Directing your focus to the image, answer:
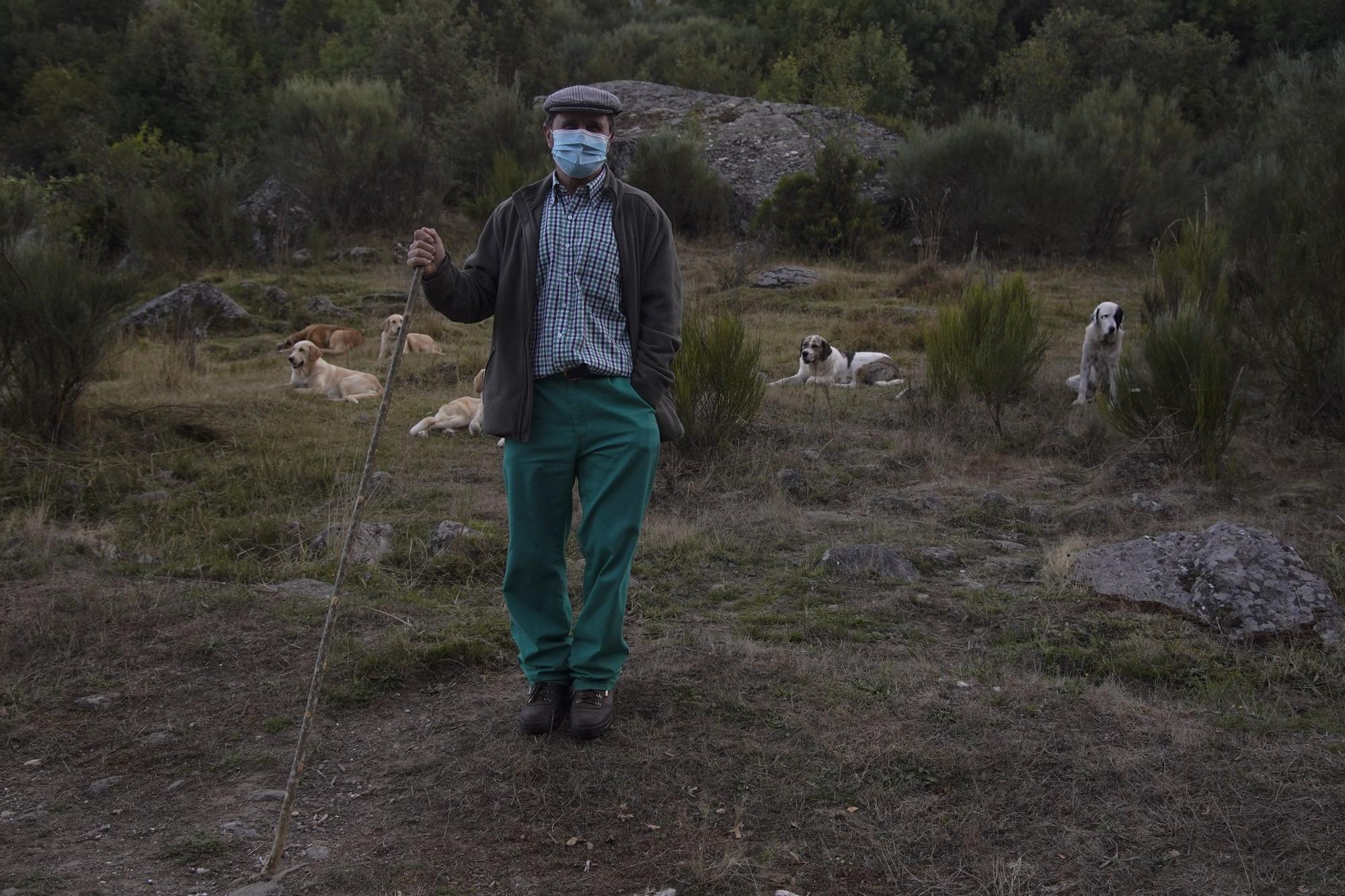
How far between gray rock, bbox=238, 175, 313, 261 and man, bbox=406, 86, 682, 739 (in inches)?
527

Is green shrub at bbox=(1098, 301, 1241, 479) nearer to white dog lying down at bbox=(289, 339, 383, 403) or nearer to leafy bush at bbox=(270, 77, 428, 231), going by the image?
white dog lying down at bbox=(289, 339, 383, 403)

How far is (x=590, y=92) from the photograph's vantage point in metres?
3.27

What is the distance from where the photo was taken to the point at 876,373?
10086mm

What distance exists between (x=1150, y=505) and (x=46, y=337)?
251 inches

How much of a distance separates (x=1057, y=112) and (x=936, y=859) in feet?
61.7

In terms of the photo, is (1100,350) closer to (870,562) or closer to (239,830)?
(870,562)

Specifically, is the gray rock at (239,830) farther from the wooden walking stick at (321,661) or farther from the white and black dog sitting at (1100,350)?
the white and black dog sitting at (1100,350)

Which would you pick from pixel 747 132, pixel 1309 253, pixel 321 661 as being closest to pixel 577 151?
pixel 321 661

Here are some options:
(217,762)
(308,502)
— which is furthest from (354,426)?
(217,762)

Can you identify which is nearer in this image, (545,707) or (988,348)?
(545,707)

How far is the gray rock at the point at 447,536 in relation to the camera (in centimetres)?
534

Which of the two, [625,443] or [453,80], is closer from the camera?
[625,443]

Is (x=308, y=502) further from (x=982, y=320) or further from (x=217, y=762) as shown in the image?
(x=982, y=320)

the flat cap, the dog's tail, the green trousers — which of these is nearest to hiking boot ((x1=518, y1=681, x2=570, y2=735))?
the green trousers
